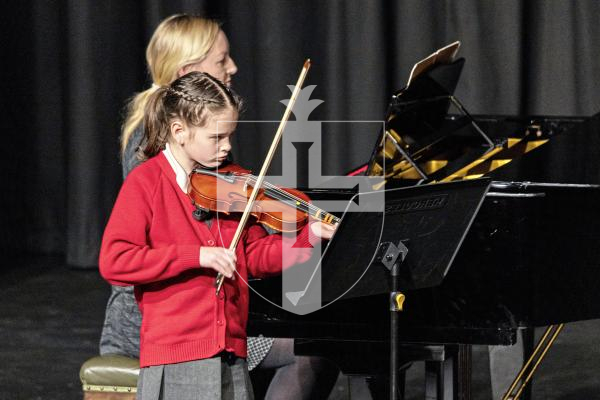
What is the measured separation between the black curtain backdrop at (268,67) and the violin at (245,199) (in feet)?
9.92

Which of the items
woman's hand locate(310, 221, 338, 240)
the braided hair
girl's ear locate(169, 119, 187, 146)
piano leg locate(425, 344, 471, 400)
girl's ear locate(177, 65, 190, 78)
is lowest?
piano leg locate(425, 344, 471, 400)

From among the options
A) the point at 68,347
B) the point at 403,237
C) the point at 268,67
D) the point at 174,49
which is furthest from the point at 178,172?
the point at 268,67

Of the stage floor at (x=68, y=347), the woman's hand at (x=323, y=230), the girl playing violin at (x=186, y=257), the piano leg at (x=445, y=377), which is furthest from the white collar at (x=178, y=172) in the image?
the stage floor at (x=68, y=347)

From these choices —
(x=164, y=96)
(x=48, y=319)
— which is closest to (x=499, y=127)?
(x=164, y=96)

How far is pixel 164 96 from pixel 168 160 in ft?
0.44

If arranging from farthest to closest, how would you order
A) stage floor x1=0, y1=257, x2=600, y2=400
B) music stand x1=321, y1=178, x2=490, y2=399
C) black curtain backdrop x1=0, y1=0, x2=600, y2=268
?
1. black curtain backdrop x1=0, y1=0, x2=600, y2=268
2. stage floor x1=0, y1=257, x2=600, y2=400
3. music stand x1=321, y1=178, x2=490, y2=399

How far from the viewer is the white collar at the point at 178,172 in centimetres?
201

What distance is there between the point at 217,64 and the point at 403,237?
1.19 m

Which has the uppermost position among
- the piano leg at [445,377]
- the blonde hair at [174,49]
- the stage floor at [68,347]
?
the blonde hair at [174,49]

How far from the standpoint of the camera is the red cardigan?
1.91 metres

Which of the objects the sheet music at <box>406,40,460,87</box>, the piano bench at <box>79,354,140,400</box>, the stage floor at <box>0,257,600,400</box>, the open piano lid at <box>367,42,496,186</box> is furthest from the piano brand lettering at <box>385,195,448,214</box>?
the stage floor at <box>0,257,600,400</box>

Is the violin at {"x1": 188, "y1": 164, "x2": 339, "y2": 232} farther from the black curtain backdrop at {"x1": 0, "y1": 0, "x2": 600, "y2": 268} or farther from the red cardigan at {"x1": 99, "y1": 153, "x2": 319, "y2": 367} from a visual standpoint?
the black curtain backdrop at {"x1": 0, "y1": 0, "x2": 600, "y2": 268}

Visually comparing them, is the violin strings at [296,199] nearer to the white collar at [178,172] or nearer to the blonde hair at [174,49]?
the white collar at [178,172]

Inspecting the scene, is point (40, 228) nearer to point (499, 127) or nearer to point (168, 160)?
point (499, 127)
